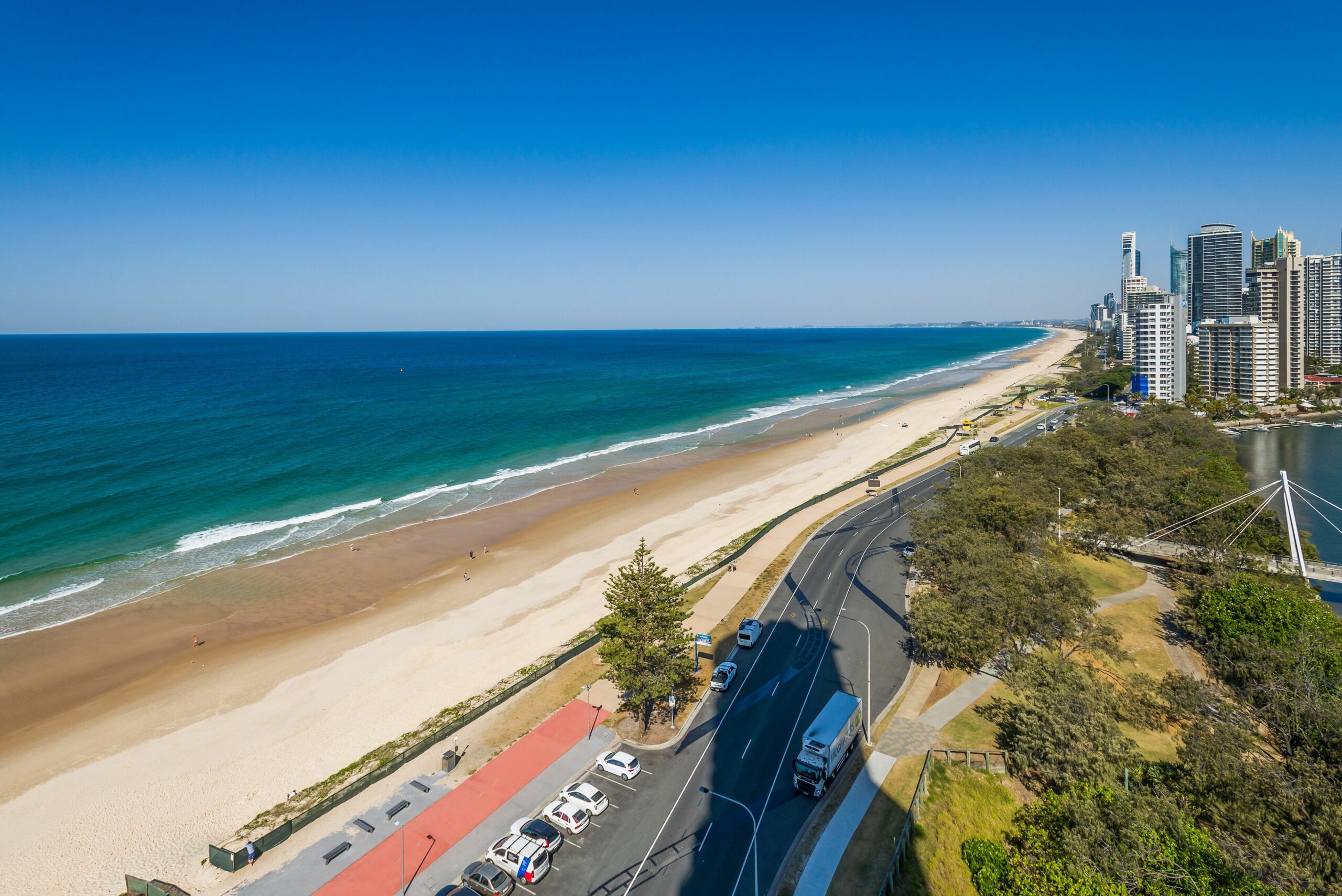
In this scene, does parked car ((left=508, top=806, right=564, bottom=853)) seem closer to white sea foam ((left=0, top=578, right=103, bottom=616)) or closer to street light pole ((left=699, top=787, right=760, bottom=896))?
street light pole ((left=699, top=787, right=760, bottom=896))

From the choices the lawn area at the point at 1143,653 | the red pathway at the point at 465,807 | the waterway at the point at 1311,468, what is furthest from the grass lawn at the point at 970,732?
the waterway at the point at 1311,468

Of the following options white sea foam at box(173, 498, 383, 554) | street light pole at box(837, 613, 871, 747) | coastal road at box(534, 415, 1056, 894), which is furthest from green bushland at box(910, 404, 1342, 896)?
white sea foam at box(173, 498, 383, 554)

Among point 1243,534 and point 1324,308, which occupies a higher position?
point 1324,308

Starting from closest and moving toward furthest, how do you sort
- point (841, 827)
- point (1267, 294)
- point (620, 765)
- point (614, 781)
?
point (841, 827), point (614, 781), point (620, 765), point (1267, 294)

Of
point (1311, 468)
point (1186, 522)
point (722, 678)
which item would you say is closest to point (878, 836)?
point (722, 678)

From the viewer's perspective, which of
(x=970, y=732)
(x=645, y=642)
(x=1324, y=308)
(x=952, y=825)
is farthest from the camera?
(x=1324, y=308)

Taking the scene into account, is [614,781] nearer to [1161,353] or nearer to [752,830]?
[752,830]

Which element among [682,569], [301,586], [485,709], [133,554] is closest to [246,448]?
[133,554]
